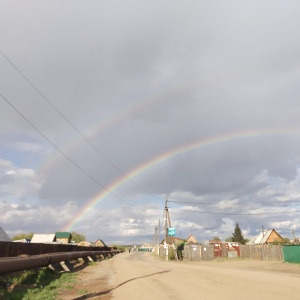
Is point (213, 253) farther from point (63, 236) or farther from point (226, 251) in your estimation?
point (63, 236)

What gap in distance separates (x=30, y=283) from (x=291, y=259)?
31680 mm

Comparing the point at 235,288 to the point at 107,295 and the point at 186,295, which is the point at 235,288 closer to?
the point at 186,295

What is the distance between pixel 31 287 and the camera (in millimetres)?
13836

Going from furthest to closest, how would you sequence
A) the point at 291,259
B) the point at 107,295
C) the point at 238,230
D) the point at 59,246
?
1. the point at 238,230
2. the point at 291,259
3. the point at 59,246
4. the point at 107,295

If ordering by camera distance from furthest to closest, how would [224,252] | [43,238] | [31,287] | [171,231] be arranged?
[43,238], [171,231], [224,252], [31,287]

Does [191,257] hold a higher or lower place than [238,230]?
lower

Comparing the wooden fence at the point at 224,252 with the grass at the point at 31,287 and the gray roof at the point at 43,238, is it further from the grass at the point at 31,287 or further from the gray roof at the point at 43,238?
the gray roof at the point at 43,238

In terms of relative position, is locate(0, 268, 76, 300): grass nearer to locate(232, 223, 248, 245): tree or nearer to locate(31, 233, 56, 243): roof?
locate(31, 233, 56, 243): roof

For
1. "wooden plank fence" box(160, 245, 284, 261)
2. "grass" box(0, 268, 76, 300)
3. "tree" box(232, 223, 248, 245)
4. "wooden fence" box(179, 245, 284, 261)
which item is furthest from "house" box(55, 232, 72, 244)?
"grass" box(0, 268, 76, 300)

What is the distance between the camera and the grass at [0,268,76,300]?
37.2ft

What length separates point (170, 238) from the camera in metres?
56.8

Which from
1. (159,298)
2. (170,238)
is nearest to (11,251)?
(159,298)

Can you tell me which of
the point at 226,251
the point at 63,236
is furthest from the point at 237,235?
the point at 226,251

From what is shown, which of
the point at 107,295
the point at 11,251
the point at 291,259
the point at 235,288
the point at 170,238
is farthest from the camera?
the point at 170,238
